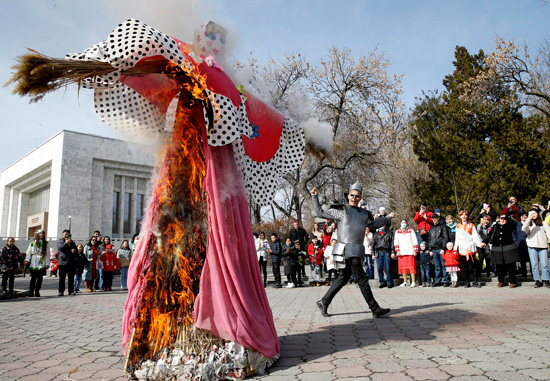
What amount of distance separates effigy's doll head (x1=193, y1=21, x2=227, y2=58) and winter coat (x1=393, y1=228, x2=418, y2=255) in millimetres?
9326

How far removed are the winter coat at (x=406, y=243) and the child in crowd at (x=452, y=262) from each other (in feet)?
2.79

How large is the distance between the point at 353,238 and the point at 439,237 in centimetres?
613

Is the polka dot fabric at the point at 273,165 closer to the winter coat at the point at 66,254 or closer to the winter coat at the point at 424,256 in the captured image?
the winter coat at the point at 424,256

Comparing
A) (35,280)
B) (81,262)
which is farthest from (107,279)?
(35,280)

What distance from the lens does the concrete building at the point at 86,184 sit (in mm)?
42438

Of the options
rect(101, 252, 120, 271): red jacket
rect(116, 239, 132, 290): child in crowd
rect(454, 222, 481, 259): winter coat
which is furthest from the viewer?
rect(116, 239, 132, 290): child in crowd

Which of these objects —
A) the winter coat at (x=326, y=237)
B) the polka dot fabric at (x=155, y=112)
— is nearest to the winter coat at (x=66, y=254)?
the winter coat at (x=326, y=237)

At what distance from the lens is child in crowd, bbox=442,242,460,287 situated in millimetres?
10891

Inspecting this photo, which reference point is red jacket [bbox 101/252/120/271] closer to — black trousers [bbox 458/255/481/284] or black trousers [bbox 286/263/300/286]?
black trousers [bbox 286/263/300/286]

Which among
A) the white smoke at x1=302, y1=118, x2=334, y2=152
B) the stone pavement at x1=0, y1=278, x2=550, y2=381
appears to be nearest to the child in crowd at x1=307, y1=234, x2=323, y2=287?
the stone pavement at x1=0, y1=278, x2=550, y2=381

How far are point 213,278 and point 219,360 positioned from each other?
63 centimetres

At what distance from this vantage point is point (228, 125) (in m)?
3.45

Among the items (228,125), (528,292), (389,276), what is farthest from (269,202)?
(389,276)

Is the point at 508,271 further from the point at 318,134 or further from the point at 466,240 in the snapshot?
the point at 318,134
